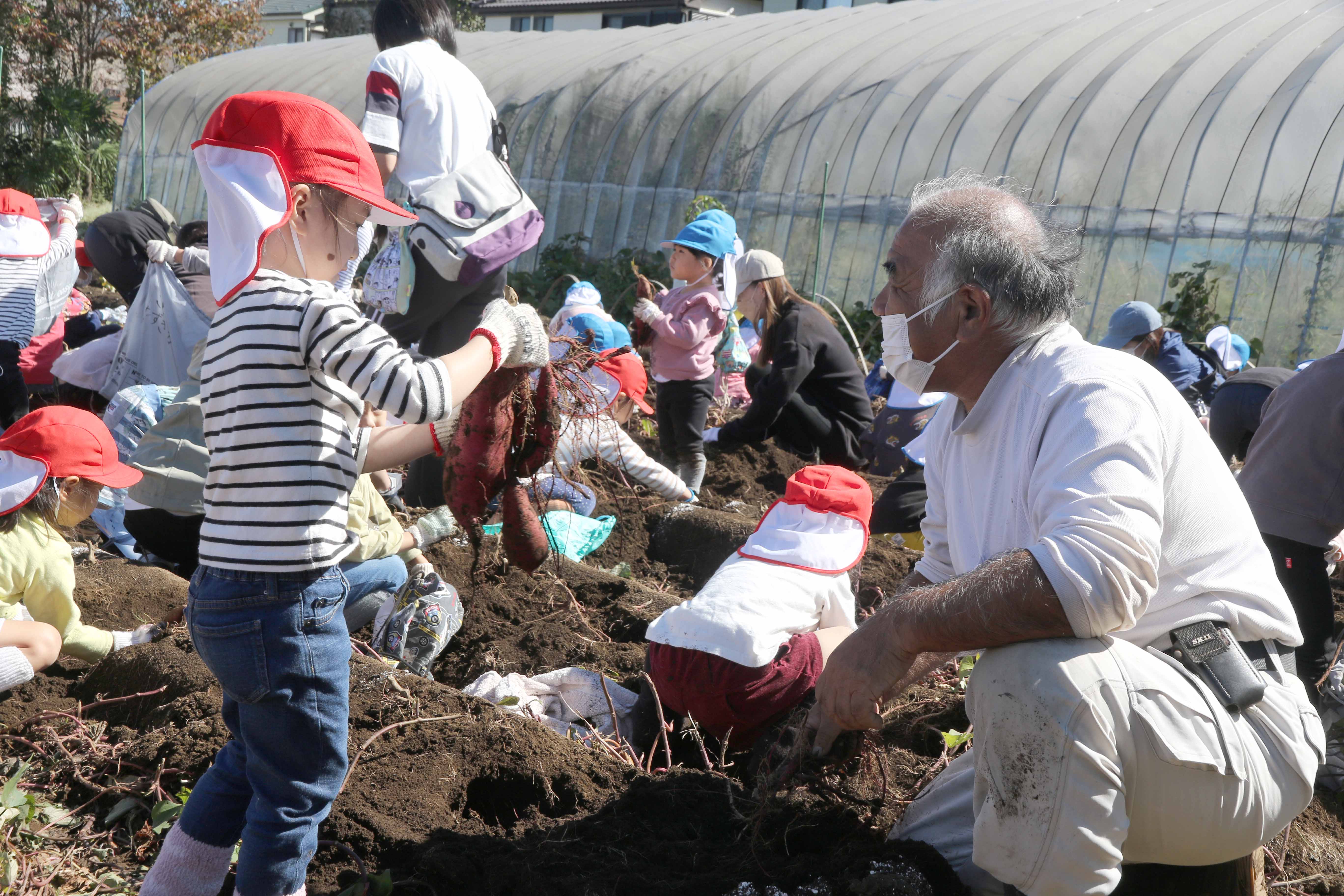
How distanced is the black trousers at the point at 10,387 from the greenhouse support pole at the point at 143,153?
715 cm

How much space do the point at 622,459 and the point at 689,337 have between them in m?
1.42

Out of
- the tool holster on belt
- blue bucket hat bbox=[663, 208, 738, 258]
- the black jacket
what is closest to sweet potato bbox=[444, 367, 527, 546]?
the tool holster on belt

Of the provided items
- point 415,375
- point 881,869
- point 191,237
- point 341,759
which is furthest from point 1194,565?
point 191,237

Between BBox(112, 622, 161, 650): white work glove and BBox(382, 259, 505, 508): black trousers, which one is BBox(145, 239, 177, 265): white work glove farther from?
BBox(112, 622, 161, 650): white work glove

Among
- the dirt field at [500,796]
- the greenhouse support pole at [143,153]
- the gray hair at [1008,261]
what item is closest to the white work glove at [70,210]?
the dirt field at [500,796]

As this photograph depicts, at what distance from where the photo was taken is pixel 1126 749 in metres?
1.66

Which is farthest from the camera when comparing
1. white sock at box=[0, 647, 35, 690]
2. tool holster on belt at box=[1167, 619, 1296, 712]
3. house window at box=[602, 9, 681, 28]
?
house window at box=[602, 9, 681, 28]

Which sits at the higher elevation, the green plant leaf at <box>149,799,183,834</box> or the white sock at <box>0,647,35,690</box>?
the white sock at <box>0,647,35,690</box>

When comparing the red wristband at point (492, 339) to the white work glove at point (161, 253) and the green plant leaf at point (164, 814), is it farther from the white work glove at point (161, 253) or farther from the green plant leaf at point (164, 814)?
the white work glove at point (161, 253)

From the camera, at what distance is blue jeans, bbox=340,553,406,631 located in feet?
10.4

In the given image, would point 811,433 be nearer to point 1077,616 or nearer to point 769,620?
point 769,620

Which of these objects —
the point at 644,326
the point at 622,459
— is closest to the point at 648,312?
the point at 644,326

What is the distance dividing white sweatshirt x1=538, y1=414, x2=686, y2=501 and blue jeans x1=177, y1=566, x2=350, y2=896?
1712 millimetres

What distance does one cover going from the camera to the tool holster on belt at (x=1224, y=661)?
1727mm
